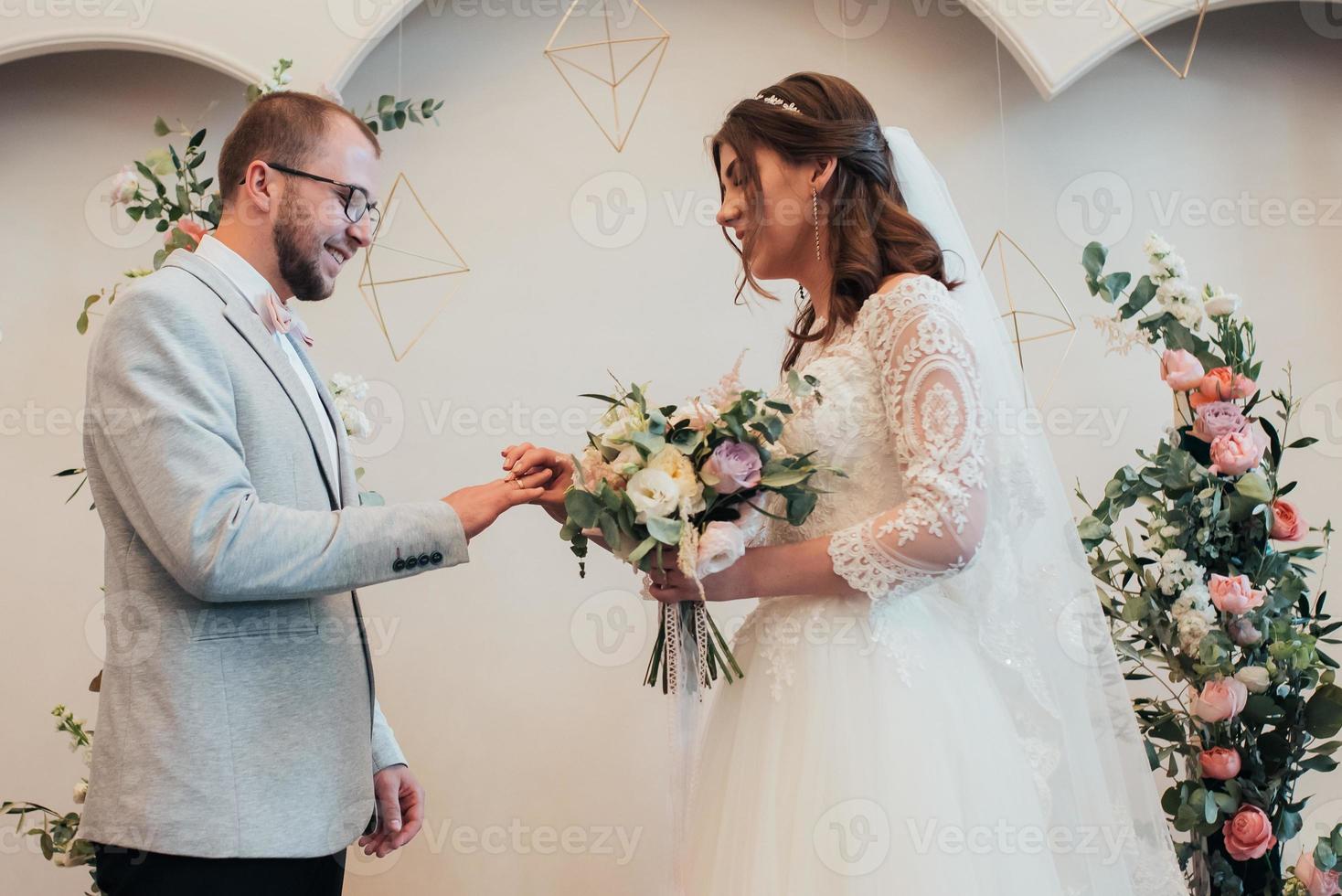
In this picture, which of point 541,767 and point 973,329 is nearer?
point 973,329

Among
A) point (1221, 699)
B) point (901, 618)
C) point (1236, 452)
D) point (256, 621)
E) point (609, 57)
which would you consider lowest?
point (1221, 699)

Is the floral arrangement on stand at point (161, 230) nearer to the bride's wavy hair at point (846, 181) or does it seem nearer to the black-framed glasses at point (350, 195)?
the black-framed glasses at point (350, 195)

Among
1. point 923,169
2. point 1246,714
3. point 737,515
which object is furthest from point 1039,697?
point 923,169

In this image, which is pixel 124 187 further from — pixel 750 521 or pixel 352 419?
pixel 750 521

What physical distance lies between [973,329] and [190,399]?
1.31m

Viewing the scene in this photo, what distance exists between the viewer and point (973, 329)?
6.70 ft

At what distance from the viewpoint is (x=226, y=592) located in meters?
1.56

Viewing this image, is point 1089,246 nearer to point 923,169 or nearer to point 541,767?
point 923,169

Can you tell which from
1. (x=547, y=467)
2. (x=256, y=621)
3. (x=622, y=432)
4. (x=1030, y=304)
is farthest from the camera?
(x=1030, y=304)

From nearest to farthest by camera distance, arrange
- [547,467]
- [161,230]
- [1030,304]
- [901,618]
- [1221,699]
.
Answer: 1. [901,618]
2. [547,467]
3. [1221,699]
4. [161,230]
5. [1030,304]

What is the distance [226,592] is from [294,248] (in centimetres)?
65

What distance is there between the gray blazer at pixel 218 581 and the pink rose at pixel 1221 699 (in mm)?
1619

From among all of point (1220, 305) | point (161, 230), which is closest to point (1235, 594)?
point (1220, 305)

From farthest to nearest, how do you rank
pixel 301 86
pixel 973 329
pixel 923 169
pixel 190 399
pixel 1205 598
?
pixel 301 86
pixel 1205 598
pixel 923 169
pixel 973 329
pixel 190 399
